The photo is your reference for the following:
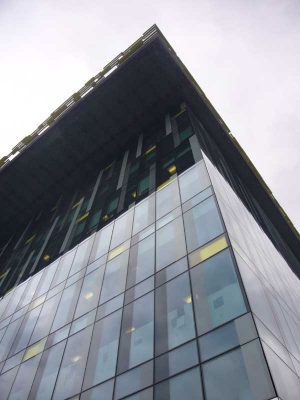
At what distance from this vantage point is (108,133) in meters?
40.2

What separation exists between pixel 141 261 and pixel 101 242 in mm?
6079

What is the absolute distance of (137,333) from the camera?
43.5 ft

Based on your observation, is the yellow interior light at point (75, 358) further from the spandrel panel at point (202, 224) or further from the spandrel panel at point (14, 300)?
the spandrel panel at point (14, 300)

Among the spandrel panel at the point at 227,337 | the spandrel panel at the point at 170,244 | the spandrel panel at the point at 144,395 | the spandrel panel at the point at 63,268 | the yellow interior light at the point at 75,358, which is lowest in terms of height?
the spandrel panel at the point at 227,337

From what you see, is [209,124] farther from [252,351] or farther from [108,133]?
[252,351]

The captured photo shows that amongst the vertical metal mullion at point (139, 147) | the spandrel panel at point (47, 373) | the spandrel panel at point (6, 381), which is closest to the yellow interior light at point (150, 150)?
the vertical metal mullion at point (139, 147)

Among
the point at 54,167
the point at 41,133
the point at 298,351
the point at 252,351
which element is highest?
the point at 41,133

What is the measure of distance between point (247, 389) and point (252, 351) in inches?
43.0

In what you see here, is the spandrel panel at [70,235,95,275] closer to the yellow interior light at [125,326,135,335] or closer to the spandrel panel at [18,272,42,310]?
the spandrel panel at [18,272,42,310]

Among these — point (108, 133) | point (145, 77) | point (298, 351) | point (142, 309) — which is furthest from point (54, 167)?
point (298, 351)

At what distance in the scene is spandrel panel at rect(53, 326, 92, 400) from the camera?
13.7 m

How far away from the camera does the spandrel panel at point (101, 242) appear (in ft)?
68.9

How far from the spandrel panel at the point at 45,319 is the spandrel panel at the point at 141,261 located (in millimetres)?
6057

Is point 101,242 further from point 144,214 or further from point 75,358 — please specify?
point 75,358
